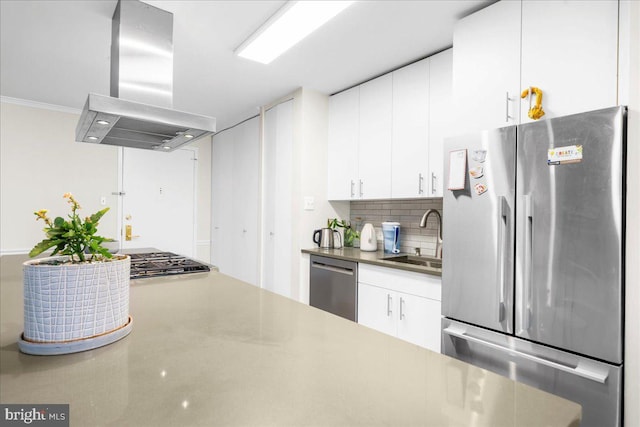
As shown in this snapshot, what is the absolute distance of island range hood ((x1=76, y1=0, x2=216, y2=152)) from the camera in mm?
1745

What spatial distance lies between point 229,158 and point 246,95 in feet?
4.59

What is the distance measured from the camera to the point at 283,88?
3.36m

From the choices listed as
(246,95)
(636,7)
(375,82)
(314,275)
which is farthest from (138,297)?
(246,95)

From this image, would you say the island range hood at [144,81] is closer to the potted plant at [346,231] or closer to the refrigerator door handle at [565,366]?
the potted plant at [346,231]

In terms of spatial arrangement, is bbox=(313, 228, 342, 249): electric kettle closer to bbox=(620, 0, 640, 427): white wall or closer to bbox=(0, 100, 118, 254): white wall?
bbox=(620, 0, 640, 427): white wall

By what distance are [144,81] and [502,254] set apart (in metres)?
2.15

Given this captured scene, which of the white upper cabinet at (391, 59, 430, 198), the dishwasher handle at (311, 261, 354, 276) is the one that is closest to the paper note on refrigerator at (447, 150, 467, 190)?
the white upper cabinet at (391, 59, 430, 198)

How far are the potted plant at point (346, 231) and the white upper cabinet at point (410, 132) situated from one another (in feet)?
2.59

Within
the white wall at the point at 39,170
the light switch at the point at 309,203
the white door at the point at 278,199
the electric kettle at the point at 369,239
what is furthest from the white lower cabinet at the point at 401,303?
the white wall at the point at 39,170

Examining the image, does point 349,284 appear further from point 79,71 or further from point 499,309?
point 79,71

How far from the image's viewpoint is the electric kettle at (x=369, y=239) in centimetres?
317

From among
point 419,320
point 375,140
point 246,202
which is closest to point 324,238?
point 375,140

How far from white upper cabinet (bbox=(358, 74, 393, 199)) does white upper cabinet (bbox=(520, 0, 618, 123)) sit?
123 centimetres

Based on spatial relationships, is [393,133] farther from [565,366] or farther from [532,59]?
[565,366]
